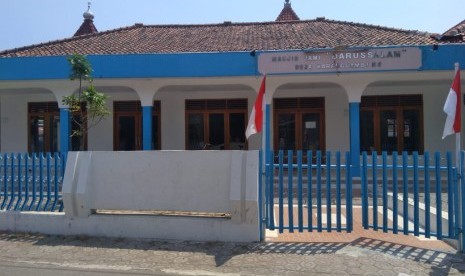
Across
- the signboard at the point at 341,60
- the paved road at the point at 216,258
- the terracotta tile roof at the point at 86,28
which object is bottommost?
the paved road at the point at 216,258

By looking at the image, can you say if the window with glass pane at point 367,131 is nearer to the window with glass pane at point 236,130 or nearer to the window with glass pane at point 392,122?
the window with glass pane at point 392,122

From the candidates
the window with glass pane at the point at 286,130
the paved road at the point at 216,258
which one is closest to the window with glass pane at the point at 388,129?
the window with glass pane at the point at 286,130

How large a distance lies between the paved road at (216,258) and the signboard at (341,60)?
21.0 ft

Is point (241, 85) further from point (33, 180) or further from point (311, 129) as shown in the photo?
point (33, 180)

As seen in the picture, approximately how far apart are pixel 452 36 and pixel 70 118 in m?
12.7

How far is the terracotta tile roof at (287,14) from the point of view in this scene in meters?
25.1

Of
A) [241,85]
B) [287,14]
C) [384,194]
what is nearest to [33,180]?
[384,194]

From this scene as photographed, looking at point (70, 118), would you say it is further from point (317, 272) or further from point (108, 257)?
point (317, 272)

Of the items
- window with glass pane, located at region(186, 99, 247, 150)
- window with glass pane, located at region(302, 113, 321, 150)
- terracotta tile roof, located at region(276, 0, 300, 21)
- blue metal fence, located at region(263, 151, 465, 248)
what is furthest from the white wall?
terracotta tile roof, located at region(276, 0, 300, 21)

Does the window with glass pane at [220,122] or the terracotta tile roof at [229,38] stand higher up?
the terracotta tile roof at [229,38]

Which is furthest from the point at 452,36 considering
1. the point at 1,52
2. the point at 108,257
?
the point at 1,52

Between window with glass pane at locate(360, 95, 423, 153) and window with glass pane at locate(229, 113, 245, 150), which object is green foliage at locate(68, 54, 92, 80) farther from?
window with glass pane at locate(360, 95, 423, 153)

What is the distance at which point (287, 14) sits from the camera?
25.3 metres

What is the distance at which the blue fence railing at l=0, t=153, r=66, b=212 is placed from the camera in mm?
7023
